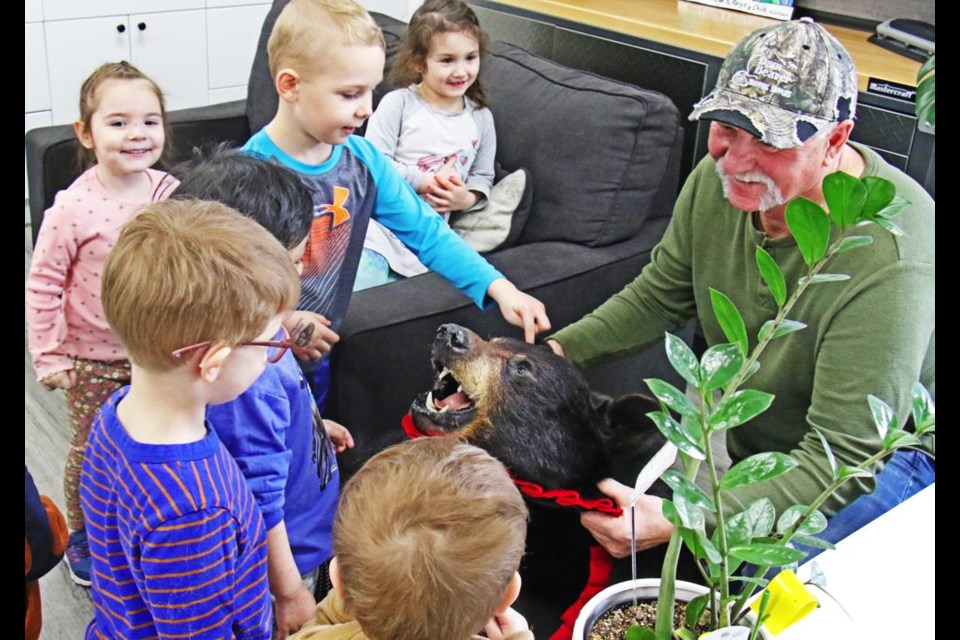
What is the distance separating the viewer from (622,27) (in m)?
2.60

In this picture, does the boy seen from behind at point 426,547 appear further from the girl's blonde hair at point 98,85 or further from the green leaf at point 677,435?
the girl's blonde hair at point 98,85

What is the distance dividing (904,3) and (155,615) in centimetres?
246

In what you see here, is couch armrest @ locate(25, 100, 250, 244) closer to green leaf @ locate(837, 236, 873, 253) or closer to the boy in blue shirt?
the boy in blue shirt

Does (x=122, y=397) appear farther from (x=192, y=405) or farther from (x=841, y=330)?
(x=841, y=330)

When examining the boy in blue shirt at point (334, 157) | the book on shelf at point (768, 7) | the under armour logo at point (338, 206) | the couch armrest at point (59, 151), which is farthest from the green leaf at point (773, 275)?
the book on shelf at point (768, 7)

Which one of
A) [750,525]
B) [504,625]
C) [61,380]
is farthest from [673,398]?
[61,380]

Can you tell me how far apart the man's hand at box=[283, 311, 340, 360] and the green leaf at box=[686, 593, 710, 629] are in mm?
981

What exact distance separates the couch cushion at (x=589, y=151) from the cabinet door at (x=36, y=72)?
73.2 inches

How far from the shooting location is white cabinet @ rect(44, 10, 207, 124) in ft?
11.1

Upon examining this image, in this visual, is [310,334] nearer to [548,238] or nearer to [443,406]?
[443,406]

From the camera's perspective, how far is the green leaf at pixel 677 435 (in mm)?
913

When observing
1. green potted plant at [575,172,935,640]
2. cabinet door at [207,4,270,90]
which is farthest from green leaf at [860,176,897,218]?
cabinet door at [207,4,270,90]

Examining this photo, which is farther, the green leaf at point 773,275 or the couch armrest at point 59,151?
the couch armrest at point 59,151

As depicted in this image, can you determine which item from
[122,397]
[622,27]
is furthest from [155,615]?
[622,27]
